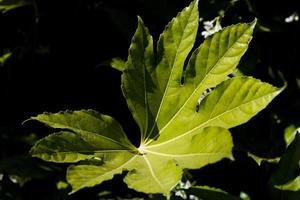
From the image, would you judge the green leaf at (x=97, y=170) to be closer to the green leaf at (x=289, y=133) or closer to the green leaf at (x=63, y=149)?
the green leaf at (x=63, y=149)

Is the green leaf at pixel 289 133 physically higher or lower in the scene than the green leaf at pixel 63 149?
lower

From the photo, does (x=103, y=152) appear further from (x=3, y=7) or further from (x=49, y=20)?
(x=49, y=20)

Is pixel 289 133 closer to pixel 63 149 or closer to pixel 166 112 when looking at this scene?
pixel 166 112

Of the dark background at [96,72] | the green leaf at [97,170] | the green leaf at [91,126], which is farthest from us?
the dark background at [96,72]

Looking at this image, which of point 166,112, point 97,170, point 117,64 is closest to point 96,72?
point 117,64

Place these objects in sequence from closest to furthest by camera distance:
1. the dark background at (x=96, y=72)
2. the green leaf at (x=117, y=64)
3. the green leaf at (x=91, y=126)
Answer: the green leaf at (x=91, y=126)
the green leaf at (x=117, y=64)
the dark background at (x=96, y=72)

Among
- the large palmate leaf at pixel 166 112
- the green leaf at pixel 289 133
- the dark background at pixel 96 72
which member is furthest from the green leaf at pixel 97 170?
the green leaf at pixel 289 133
